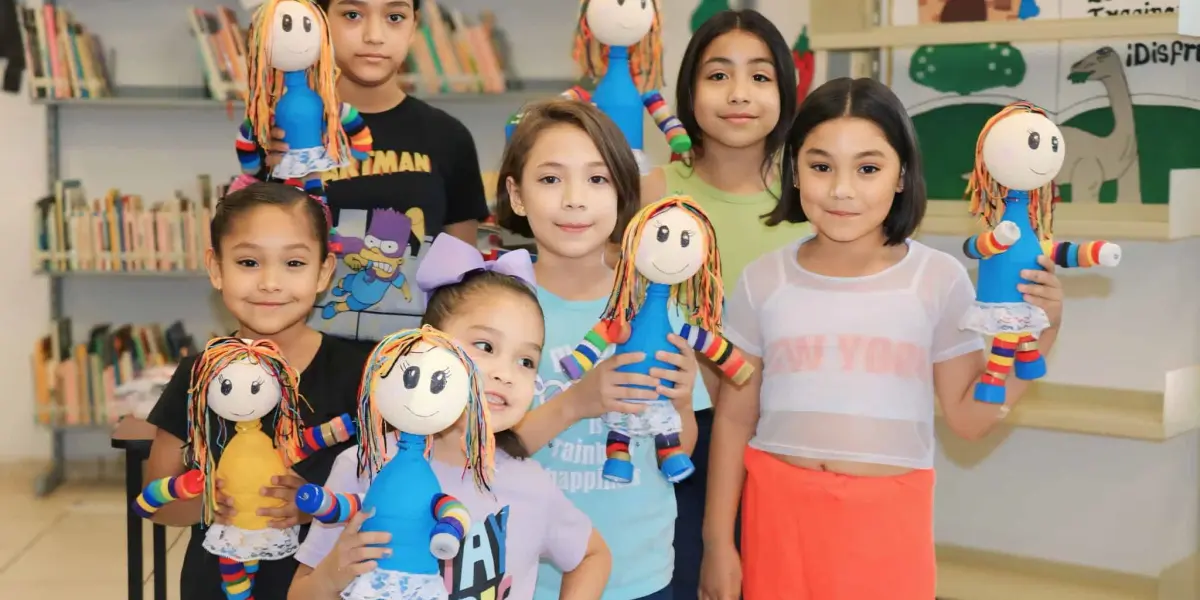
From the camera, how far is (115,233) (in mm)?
4172

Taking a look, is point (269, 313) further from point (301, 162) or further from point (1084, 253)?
point (1084, 253)

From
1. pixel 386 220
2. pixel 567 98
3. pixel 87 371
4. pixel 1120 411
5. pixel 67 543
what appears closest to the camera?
pixel 567 98

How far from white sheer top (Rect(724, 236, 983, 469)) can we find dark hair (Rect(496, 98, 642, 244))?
24 cm

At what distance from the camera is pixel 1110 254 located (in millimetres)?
1415

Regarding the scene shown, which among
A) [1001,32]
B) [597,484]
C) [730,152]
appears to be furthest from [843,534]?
[1001,32]

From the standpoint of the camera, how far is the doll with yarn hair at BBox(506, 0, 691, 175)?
1.73 meters

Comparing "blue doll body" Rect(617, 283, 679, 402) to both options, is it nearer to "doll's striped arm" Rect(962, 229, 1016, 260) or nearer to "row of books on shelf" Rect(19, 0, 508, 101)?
"doll's striped arm" Rect(962, 229, 1016, 260)

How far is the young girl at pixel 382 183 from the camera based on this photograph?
6.00 ft

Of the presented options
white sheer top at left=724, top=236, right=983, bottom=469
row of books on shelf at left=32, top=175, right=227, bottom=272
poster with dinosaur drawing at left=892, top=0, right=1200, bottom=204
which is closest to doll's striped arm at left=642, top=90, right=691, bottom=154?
white sheer top at left=724, top=236, right=983, bottom=469

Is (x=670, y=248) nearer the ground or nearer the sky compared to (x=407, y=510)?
nearer the sky

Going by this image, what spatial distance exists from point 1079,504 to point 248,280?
2178mm

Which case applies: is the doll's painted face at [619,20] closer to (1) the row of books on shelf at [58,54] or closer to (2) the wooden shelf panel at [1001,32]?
(2) the wooden shelf panel at [1001,32]

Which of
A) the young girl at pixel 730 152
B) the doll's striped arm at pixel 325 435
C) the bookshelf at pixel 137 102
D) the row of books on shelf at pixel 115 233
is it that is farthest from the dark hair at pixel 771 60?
the row of books on shelf at pixel 115 233

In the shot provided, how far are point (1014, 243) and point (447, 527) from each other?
804mm
